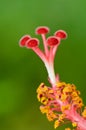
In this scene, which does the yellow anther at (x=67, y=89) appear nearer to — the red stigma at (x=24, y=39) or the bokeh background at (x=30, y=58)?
the red stigma at (x=24, y=39)

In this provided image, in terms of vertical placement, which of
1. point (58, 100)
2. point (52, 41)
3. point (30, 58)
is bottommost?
point (58, 100)

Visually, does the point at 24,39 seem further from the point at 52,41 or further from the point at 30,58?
the point at 30,58

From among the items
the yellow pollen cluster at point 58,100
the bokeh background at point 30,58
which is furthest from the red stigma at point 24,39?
the bokeh background at point 30,58

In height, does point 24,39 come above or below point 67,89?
above

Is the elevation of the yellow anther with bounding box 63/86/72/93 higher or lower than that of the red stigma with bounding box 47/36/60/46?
lower

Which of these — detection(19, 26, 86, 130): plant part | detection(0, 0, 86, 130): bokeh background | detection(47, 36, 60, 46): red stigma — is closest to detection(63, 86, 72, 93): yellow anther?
detection(19, 26, 86, 130): plant part

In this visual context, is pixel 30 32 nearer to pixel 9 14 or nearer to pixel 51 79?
pixel 9 14

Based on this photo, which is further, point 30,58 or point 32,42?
point 30,58

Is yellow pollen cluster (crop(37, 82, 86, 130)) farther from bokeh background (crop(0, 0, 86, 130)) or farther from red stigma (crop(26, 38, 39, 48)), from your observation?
bokeh background (crop(0, 0, 86, 130))

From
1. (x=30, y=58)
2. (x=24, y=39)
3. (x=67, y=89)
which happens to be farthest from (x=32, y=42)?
(x=30, y=58)
